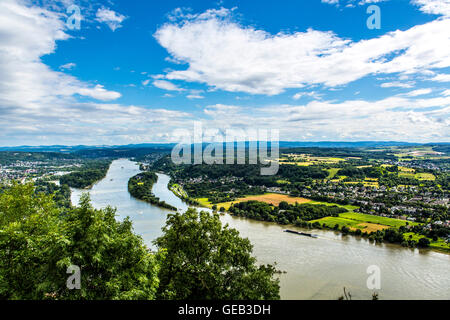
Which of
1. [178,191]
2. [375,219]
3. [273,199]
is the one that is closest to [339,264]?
[375,219]

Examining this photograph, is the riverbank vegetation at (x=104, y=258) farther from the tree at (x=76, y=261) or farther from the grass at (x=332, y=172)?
the grass at (x=332, y=172)

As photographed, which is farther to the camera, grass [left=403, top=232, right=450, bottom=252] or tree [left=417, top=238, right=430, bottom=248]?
tree [left=417, top=238, right=430, bottom=248]

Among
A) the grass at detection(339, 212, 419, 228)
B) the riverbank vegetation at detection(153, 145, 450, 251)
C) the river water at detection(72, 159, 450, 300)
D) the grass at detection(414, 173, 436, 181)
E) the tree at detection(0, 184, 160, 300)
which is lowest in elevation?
the river water at detection(72, 159, 450, 300)

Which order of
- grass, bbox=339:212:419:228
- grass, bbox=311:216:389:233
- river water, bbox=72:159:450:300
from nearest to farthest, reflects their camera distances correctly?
1. river water, bbox=72:159:450:300
2. grass, bbox=311:216:389:233
3. grass, bbox=339:212:419:228

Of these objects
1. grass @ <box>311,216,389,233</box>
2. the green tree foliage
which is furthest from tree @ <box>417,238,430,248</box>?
the green tree foliage

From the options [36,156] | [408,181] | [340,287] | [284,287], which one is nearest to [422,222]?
[340,287]

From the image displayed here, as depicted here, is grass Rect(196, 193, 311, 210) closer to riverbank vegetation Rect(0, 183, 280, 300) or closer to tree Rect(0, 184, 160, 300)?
riverbank vegetation Rect(0, 183, 280, 300)

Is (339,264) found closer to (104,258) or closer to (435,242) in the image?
(435,242)

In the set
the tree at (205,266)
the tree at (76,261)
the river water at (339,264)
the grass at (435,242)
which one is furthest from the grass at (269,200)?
the tree at (76,261)
